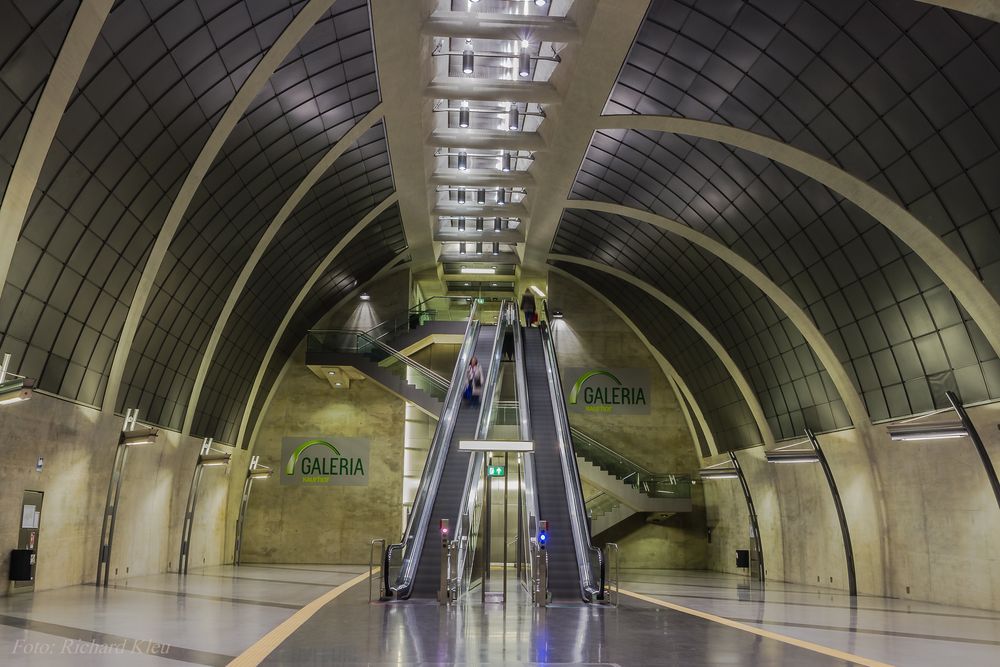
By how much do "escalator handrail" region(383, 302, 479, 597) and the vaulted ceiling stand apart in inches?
292

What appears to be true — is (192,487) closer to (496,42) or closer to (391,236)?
(391,236)

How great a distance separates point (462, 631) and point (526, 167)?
814 inches

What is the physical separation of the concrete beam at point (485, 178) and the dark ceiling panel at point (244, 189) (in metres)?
6.06

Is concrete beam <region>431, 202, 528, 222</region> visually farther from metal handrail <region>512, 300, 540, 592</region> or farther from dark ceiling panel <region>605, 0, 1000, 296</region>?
dark ceiling panel <region>605, 0, 1000, 296</region>

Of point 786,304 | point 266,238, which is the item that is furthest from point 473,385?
point 786,304

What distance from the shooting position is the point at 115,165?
16781 millimetres

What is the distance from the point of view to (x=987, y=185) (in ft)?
50.2

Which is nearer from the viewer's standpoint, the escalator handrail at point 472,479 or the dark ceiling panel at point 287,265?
the escalator handrail at point 472,479

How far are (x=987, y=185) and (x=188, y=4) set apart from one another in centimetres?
1418

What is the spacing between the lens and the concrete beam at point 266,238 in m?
23.5

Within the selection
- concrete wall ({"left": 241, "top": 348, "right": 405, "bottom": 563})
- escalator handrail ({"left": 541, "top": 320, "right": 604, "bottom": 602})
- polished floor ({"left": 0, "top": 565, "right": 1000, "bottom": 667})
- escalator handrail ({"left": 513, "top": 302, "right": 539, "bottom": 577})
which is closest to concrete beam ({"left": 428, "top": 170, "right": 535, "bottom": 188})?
escalator handrail ({"left": 513, "top": 302, "right": 539, "bottom": 577})

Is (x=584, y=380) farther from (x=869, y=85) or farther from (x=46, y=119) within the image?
(x=46, y=119)

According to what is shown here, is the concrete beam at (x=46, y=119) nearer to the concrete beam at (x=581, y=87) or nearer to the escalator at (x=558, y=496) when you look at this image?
the concrete beam at (x=581, y=87)

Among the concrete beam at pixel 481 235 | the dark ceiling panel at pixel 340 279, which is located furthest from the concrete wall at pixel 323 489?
the concrete beam at pixel 481 235
